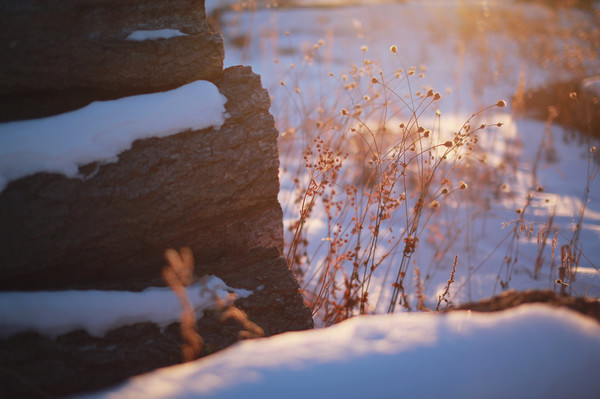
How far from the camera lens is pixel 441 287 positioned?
239cm

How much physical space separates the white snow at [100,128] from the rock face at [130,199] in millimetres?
44

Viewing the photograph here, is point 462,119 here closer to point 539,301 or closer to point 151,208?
point 539,301

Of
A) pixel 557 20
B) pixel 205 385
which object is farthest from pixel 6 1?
pixel 557 20

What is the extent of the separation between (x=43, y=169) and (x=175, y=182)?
48 centimetres

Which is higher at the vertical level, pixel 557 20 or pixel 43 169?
pixel 557 20

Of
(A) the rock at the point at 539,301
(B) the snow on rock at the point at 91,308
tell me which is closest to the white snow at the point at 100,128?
(B) the snow on rock at the point at 91,308

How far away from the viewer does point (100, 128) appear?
1.40 m

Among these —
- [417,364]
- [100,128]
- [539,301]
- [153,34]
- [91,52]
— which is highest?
[153,34]

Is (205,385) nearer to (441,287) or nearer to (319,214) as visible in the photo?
(441,287)

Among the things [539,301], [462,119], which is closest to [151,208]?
[539,301]

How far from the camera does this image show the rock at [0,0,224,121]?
4.50 feet

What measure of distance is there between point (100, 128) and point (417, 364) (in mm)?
1493

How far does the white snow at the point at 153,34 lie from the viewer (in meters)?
1.51

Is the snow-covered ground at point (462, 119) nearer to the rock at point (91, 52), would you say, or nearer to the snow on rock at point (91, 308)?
the rock at point (91, 52)
